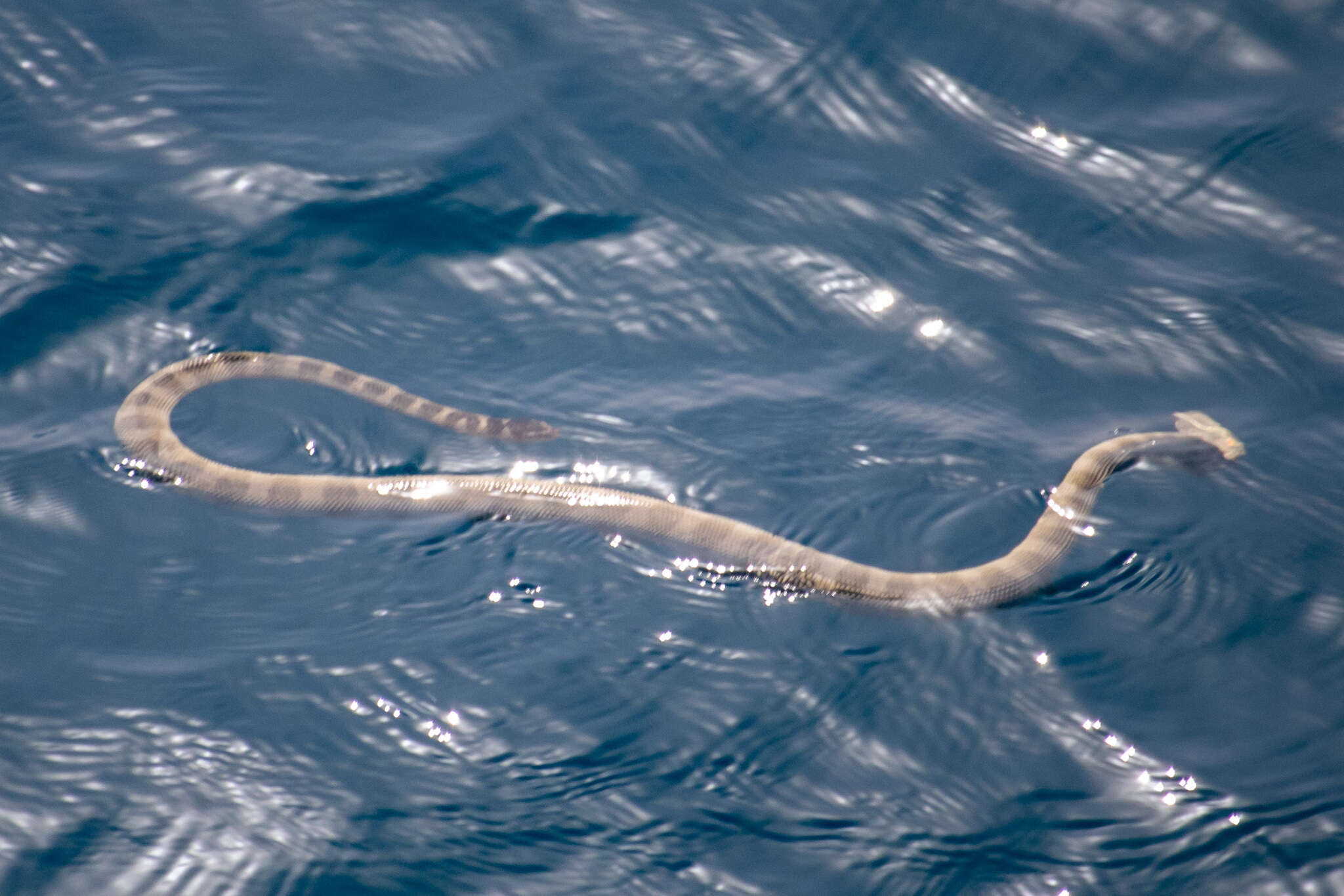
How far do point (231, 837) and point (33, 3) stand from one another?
817cm

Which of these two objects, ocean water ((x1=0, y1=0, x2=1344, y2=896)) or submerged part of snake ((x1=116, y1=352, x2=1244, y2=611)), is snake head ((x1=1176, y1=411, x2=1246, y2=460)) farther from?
ocean water ((x1=0, y1=0, x2=1344, y2=896))

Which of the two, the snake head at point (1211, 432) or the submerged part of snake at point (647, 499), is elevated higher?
the snake head at point (1211, 432)

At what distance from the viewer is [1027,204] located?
841cm

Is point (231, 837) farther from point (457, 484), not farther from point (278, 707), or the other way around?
point (457, 484)

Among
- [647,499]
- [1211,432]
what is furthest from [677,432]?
[1211,432]

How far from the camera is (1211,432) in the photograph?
6938 mm

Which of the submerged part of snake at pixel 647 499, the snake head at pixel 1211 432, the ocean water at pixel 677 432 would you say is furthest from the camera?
the snake head at pixel 1211 432

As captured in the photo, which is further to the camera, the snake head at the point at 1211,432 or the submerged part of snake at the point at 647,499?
the snake head at the point at 1211,432

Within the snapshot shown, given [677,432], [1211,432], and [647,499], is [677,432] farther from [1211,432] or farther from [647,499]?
[1211,432]

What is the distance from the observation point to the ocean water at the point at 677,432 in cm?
518

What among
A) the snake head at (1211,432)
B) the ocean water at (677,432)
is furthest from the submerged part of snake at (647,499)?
the ocean water at (677,432)

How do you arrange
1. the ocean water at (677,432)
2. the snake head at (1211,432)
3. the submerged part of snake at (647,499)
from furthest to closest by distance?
the snake head at (1211,432) → the submerged part of snake at (647,499) → the ocean water at (677,432)

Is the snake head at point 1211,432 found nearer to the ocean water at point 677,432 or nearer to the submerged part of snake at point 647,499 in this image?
the submerged part of snake at point 647,499

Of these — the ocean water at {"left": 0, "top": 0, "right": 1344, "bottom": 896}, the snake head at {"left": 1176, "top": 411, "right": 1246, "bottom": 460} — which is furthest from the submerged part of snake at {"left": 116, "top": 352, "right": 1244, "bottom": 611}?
the ocean water at {"left": 0, "top": 0, "right": 1344, "bottom": 896}
